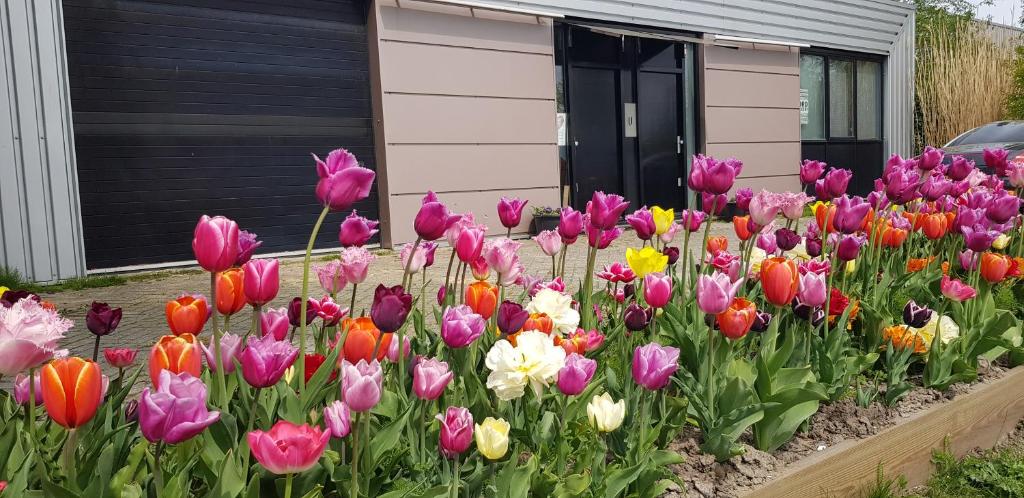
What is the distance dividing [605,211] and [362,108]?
7.42 meters

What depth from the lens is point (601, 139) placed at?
1149 cm

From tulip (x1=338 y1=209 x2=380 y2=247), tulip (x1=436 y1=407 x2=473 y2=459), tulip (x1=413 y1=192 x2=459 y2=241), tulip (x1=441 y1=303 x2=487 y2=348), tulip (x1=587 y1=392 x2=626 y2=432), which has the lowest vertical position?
tulip (x1=587 y1=392 x2=626 y2=432)

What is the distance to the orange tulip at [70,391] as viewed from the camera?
3.97 feet

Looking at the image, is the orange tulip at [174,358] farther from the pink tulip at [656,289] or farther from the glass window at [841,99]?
the glass window at [841,99]

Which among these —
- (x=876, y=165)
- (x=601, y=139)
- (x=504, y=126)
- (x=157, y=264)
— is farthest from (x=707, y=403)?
(x=876, y=165)

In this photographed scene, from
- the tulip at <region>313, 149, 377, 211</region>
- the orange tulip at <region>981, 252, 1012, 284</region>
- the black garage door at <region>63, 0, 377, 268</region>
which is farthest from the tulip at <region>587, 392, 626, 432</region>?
the black garage door at <region>63, 0, 377, 268</region>

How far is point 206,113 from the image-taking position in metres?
8.38

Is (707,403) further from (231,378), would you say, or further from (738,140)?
(738,140)

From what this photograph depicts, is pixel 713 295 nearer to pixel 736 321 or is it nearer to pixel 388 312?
pixel 736 321

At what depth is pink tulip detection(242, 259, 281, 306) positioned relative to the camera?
1652 millimetres

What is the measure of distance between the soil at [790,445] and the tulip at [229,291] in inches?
42.6

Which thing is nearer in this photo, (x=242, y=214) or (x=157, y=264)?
(x=157, y=264)

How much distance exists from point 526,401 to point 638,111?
10.3 metres

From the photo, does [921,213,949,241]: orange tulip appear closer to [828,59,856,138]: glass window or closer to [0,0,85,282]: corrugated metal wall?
[0,0,85,282]: corrugated metal wall
